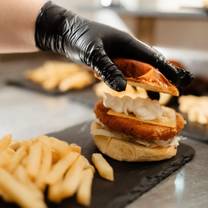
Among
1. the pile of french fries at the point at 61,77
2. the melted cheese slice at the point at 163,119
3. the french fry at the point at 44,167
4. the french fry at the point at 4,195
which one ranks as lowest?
the pile of french fries at the point at 61,77

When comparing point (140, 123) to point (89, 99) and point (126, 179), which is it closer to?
point (126, 179)

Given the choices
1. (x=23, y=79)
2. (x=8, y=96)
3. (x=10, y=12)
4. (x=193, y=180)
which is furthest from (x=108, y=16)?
(x=193, y=180)

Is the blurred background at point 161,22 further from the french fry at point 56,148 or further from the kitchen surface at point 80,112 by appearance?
the french fry at point 56,148

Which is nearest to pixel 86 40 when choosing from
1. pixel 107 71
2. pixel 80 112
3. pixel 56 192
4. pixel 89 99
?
pixel 107 71

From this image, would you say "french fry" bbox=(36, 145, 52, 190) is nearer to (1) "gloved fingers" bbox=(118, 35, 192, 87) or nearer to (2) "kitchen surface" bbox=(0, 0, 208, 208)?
(2) "kitchen surface" bbox=(0, 0, 208, 208)

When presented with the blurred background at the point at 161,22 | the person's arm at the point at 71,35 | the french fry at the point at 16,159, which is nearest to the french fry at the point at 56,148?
the french fry at the point at 16,159

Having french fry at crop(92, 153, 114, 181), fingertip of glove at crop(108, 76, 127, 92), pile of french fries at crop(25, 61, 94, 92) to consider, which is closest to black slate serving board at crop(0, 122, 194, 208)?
french fry at crop(92, 153, 114, 181)
